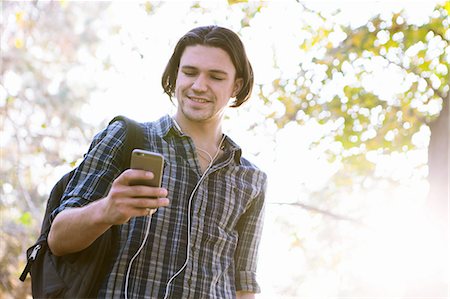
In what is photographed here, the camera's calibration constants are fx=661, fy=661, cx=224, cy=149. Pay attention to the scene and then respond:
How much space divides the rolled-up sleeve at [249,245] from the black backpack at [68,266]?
53 centimetres

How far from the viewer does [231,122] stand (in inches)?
245

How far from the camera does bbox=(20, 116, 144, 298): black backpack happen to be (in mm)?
1781

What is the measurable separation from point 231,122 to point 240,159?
3.91m

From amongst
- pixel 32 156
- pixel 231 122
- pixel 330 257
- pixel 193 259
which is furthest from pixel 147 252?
pixel 330 257

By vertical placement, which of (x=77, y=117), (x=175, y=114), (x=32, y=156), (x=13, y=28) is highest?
(x=13, y=28)

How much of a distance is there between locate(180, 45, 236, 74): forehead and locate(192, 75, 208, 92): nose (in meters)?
0.05

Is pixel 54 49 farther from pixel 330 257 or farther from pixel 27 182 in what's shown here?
pixel 330 257

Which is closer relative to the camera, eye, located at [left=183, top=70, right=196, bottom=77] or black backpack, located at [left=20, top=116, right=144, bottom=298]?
black backpack, located at [left=20, top=116, right=144, bottom=298]

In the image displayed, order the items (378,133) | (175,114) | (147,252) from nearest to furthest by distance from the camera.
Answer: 1. (147,252)
2. (175,114)
3. (378,133)

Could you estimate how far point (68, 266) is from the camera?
1.81 metres

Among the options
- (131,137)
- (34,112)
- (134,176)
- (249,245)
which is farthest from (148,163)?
(34,112)

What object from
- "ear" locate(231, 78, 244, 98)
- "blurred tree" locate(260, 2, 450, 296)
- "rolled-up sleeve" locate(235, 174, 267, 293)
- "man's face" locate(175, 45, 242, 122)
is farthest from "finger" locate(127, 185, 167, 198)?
"blurred tree" locate(260, 2, 450, 296)

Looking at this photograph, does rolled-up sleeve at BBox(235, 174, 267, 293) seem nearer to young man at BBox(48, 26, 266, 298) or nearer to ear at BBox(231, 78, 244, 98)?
young man at BBox(48, 26, 266, 298)

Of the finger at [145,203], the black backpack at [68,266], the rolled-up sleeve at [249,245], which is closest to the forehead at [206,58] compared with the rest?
the rolled-up sleeve at [249,245]
